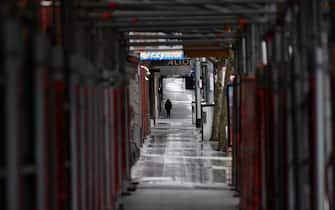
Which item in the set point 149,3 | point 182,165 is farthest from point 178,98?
point 149,3

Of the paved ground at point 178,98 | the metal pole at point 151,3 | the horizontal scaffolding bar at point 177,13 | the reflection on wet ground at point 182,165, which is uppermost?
the metal pole at point 151,3

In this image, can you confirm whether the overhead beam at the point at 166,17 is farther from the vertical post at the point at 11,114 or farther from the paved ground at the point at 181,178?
the vertical post at the point at 11,114

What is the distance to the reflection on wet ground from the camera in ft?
53.2

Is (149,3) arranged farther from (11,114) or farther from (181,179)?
(181,179)

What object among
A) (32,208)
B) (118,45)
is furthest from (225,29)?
(32,208)

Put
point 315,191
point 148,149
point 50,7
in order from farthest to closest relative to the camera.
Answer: point 148,149
point 50,7
point 315,191

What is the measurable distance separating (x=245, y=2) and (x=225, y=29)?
3359mm

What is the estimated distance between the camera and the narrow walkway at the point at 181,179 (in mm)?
12633

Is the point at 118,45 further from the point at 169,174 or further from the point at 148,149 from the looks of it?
the point at 148,149

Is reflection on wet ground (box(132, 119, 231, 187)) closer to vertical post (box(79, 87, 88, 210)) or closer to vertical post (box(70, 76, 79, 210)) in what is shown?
vertical post (box(79, 87, 88, 210))

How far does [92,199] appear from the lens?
898cm

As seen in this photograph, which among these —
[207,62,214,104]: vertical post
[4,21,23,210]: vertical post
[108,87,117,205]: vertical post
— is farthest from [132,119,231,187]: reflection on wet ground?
[4,21,23,210]: vertical post

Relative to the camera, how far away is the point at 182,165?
2003cm

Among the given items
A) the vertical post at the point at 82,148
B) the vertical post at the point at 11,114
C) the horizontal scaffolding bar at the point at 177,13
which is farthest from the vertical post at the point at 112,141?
the vertical post at the point at 11,114
